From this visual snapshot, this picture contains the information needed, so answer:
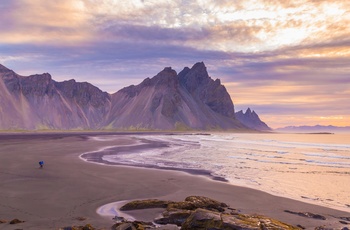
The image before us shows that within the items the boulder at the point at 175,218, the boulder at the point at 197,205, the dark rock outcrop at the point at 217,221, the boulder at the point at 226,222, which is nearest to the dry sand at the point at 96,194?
the boulder at the point at 175,218

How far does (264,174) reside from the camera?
24.5 metres

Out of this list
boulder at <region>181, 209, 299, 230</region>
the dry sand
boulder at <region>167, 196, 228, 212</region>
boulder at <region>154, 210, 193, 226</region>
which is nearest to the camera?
boulder at <region>181, 209, 299, 230</region>

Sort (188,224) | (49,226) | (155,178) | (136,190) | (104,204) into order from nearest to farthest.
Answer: (188,224), (49,226), (104,204), (136,190), (155,178)

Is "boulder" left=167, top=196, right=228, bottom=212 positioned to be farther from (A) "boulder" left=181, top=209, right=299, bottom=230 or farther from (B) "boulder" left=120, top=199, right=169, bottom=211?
(A) "boulder" left=181, top=209, right=299, bottom=230

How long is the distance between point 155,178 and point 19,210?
32.8 ft

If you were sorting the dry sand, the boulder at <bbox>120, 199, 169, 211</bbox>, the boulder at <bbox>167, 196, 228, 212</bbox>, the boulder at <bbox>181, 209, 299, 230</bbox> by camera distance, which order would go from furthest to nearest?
the boulder at <bbox>120, 199, 169, 211</bbox>
the boulder at <bbox>167, 196, 228, 212</bbox>
the dry sand
the boulder at <bbox>181, 209, 299, 230</bbox>

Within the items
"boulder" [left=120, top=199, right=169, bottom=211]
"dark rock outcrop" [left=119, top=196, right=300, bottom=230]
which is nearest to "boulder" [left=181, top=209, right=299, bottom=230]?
"dark rock outcrop" [left=119, top=196, right=300, bottom=230]

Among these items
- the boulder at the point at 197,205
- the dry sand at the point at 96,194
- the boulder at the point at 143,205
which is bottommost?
the dry sand at the point at 96,194

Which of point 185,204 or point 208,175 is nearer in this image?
point 185,204

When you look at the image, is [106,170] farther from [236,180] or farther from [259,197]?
[259,197]

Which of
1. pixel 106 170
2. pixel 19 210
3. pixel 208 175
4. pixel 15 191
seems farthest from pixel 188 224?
pixel 106 170

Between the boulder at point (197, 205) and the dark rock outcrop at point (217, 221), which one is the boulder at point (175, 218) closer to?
the dark rock outcrop at point (217, 221)

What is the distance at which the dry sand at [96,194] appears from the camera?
1168 centimetres

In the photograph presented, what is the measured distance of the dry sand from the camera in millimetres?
11680
